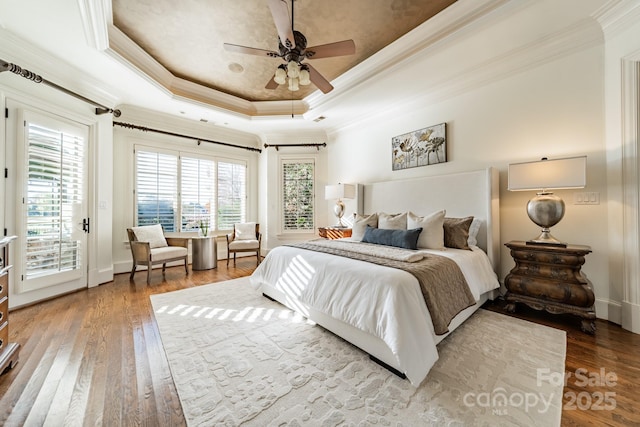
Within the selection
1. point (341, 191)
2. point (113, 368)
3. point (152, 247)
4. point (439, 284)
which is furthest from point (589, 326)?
point (152, 247)

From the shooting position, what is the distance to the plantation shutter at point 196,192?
521cm

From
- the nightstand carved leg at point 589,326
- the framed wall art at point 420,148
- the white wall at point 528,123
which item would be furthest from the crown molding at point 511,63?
the nightstand carved leg at point 589,326

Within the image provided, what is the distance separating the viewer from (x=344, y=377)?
66.0 inches

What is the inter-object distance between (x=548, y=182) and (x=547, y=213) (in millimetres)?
322

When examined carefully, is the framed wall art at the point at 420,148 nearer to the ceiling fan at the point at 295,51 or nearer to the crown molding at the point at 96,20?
the ceiling fan at the point at 295,51

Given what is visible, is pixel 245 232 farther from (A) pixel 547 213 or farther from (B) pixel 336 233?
(A) pixel 547 213

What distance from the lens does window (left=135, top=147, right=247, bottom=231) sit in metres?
4.76

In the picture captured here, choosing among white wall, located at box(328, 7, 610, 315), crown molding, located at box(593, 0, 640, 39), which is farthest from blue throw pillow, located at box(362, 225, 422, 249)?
crown molding, located at box(593, 0, 640, 39)

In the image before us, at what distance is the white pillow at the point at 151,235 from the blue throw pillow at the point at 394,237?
365cm

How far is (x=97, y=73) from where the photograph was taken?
132 inches

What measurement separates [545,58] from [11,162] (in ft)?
20.6

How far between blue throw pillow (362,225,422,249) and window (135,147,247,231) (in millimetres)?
3836


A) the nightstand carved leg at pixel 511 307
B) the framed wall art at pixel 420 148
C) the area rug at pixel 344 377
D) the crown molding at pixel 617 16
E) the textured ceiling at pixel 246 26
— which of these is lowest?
the area rug at pixel 344 377

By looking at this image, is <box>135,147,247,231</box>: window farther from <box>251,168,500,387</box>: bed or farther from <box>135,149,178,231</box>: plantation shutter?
<box>251,168,500,387</box>: bed
